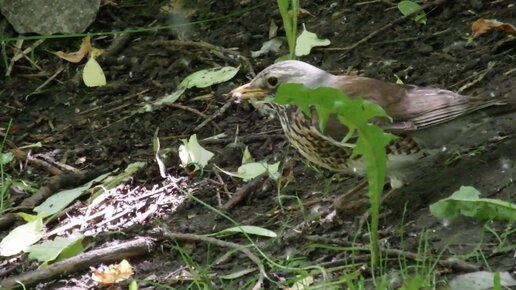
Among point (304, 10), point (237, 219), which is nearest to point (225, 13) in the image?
point (304, 10)

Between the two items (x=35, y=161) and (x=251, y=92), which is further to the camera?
(x=35, y=161)

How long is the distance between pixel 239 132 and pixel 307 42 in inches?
34.7

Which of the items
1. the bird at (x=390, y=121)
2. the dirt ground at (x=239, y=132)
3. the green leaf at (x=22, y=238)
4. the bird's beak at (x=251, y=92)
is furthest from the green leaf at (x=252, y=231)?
the green leaf at (x=22, y=238)

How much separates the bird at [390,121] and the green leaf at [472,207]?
50 cm

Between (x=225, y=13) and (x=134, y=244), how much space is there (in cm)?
281

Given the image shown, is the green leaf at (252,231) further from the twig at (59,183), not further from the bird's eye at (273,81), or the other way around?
the twig at (59,183)

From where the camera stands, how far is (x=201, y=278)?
4.66m

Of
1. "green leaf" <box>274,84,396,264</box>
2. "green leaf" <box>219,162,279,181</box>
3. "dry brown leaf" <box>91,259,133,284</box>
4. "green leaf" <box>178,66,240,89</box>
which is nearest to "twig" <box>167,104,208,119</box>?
"green leaf" <box>178,66,240,89</box>

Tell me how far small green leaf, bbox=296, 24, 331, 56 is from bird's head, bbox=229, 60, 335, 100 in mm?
1321

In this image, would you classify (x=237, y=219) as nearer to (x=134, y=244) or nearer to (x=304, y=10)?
(x=134, y=244)

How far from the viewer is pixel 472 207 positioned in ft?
15.0

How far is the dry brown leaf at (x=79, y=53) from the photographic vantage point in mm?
7359

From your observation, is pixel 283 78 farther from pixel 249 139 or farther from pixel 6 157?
pixel 6 157

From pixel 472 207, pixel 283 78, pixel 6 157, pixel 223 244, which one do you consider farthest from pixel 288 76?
pixel 6 157
